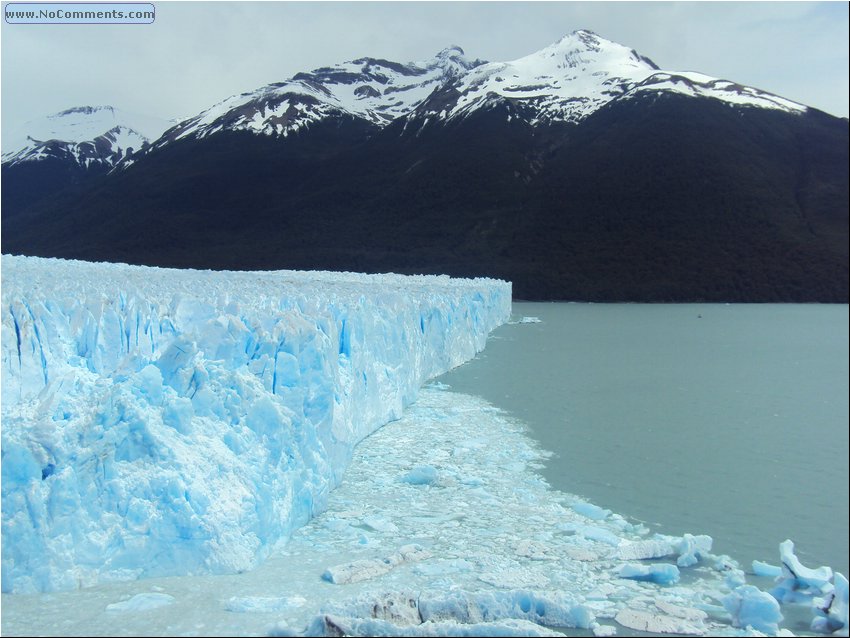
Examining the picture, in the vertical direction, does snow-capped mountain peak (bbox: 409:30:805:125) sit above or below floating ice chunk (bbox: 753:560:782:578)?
above

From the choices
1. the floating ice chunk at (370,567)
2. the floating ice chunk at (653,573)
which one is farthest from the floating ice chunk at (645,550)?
the floating ice chunk at (370,567)

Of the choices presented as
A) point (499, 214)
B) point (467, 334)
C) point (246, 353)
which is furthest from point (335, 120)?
point (246, 353)

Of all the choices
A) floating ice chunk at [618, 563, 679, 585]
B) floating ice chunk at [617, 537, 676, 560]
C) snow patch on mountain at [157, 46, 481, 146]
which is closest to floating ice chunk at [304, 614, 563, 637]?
floating ice chunk at [618, 563, 679, 585]

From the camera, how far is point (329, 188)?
50656mm

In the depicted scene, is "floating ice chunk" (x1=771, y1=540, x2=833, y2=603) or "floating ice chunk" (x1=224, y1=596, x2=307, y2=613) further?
"floating ice chunk" (x1=771, y1=540, x2=833, y2=603)

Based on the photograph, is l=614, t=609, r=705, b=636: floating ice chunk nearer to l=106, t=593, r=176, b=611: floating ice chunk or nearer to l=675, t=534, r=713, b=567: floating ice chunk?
l=675, t=534, r=713, b=567: floating ice chunk

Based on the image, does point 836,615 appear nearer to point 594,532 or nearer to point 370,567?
point 594,532

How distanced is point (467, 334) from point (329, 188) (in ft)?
Answer: 127

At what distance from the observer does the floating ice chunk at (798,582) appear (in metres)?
3.55

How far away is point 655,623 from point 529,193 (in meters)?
41.6

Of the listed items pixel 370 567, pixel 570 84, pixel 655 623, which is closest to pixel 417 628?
pixel 370 567

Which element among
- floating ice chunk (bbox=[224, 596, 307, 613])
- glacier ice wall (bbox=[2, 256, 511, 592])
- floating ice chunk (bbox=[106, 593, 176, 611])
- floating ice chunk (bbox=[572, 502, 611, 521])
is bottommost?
floating ice chunk (bbox=[572, 502, 611, 521])

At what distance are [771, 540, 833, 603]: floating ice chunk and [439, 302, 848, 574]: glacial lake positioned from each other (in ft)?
1.29

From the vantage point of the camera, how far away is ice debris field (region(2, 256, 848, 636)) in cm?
327
